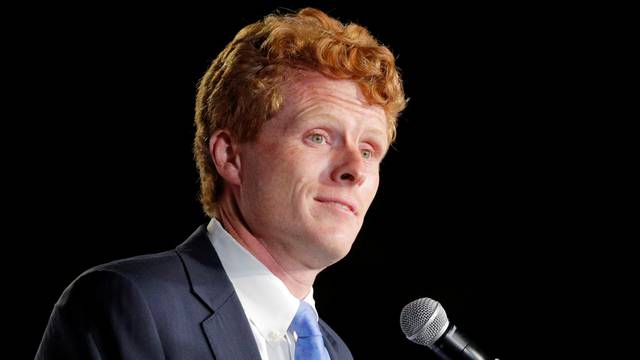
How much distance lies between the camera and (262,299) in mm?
2391

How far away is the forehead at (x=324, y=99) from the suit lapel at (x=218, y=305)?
52cm

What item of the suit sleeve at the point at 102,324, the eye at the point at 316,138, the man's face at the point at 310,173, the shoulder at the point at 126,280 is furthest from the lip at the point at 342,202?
the suit sleeve at the point at 102,324

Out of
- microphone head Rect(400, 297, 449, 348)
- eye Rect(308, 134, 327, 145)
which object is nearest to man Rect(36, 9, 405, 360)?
eye Rect(308, 134, 327, 145)

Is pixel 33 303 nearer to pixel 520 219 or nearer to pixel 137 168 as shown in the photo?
pixel 137 168

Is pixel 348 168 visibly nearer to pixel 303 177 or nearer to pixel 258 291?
pixel 303 177

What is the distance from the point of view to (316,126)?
7.98 ft

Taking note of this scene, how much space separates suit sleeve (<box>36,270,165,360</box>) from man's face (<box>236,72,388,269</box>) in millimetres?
498

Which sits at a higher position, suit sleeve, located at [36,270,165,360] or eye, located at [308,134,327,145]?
eye, located at [308,134,327,145]

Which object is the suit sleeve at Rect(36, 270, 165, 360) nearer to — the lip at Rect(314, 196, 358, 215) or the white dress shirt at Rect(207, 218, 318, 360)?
the white dress shirt at Rect(207, 218, 318, 360)

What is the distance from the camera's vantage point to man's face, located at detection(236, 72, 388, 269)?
7.79 feet

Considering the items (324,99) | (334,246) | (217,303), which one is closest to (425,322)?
(334,246)

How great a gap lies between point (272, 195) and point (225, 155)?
10.4 inches

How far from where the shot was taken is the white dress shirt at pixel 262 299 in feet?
7.75

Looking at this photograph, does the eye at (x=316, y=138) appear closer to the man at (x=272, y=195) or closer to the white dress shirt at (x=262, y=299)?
the man at (x=272, y=195)
